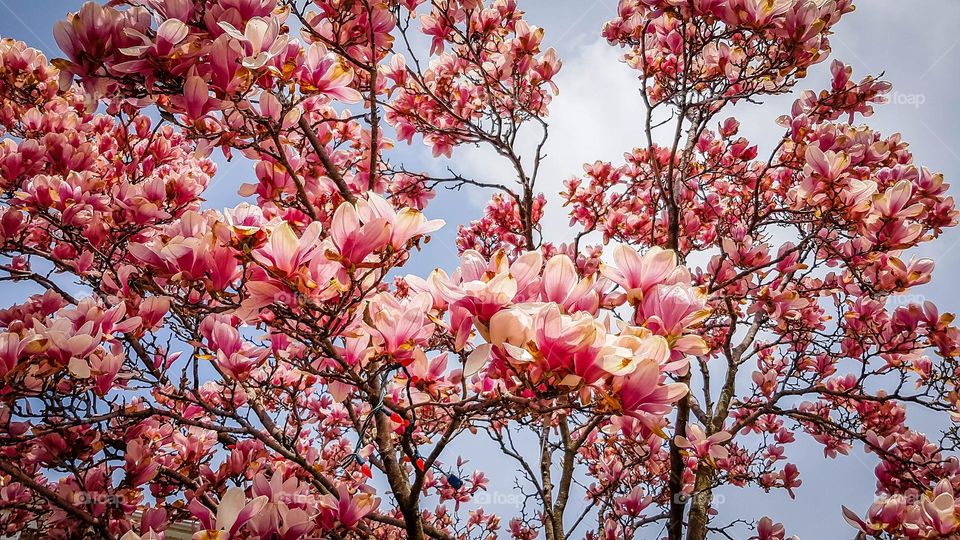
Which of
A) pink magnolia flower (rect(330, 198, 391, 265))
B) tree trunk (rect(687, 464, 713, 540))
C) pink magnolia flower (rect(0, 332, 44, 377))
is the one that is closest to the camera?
pink magnolia flower (rect(330, 198, 391, 265))

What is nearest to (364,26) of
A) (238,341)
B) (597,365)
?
(238,341)

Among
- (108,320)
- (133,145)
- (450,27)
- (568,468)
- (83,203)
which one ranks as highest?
(450,27)

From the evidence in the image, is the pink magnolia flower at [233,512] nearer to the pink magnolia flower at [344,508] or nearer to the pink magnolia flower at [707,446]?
the pink magnolia flower at [344,508]

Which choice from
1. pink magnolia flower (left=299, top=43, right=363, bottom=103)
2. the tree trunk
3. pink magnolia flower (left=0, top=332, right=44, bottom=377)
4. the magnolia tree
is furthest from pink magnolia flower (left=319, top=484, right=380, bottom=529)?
the tree trunk

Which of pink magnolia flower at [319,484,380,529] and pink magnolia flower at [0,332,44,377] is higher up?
pink magnolia flower at [0,332,44,377]

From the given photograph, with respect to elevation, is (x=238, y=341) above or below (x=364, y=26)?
below

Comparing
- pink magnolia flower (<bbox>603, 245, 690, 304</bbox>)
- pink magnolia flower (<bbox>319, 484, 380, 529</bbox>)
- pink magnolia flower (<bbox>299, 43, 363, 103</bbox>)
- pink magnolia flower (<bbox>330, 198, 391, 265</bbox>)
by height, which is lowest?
pink magnolia flower (<bbox>319, 484, 380, 529</bbox>)

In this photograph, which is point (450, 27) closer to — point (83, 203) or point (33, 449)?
point (83, 203)

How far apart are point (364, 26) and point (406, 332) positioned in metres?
Result: 1.41

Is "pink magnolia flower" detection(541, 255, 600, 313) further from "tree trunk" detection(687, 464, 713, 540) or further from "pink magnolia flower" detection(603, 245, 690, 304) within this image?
"tree trunk" detection(687, 464, 713, 540)

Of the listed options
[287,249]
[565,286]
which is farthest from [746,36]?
[287,249]

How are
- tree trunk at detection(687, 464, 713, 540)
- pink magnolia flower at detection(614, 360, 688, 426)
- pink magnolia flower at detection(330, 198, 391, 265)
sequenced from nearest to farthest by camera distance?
pink magnolia flower at detection(614, 360, 688, 426), pink magnolia flower at detection(330, 198, 391, 265), tree trunk at detection(687, 464, 713, 540)

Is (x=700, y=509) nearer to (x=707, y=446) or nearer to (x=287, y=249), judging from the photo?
(x=707, y=446)

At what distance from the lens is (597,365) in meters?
0.92
